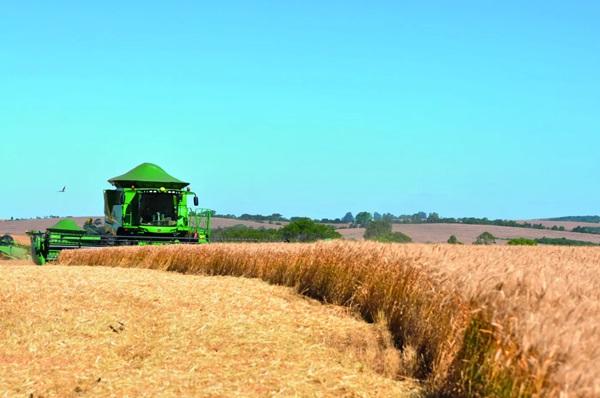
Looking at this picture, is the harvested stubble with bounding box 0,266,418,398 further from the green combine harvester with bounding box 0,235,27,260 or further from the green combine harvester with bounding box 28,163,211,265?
the green combine harvester with bounding box 0,235,27,260

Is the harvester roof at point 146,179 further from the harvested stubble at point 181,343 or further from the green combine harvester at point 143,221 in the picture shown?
the harvested stubble at point 181,343

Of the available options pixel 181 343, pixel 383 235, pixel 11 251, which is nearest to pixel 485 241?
pixel 383 235

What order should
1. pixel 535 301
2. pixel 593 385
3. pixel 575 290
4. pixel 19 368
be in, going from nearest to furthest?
pixel 593 385 < pixel 535 301 < pixel 575 290 < pixel 19 368

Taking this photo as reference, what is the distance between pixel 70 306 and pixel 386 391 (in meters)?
5.17

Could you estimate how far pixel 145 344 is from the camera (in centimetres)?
803

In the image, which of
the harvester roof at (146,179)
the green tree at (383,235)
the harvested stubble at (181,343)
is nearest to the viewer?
the harvested stubble at (181,343)

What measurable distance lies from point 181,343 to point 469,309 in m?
3.67

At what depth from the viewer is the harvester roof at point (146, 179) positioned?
75.0ft

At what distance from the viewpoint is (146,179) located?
75.5 feet

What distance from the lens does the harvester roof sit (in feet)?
75.0

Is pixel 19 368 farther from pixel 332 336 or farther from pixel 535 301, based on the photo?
pixel 535 301

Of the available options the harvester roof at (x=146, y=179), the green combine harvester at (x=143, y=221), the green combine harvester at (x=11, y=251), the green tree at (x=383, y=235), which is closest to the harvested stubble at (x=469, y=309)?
the green tree at (x=383, y=235)

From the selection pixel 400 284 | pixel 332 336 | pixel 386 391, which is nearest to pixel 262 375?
pixel 386 391

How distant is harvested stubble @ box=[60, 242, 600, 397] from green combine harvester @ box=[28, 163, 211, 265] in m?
9.82
